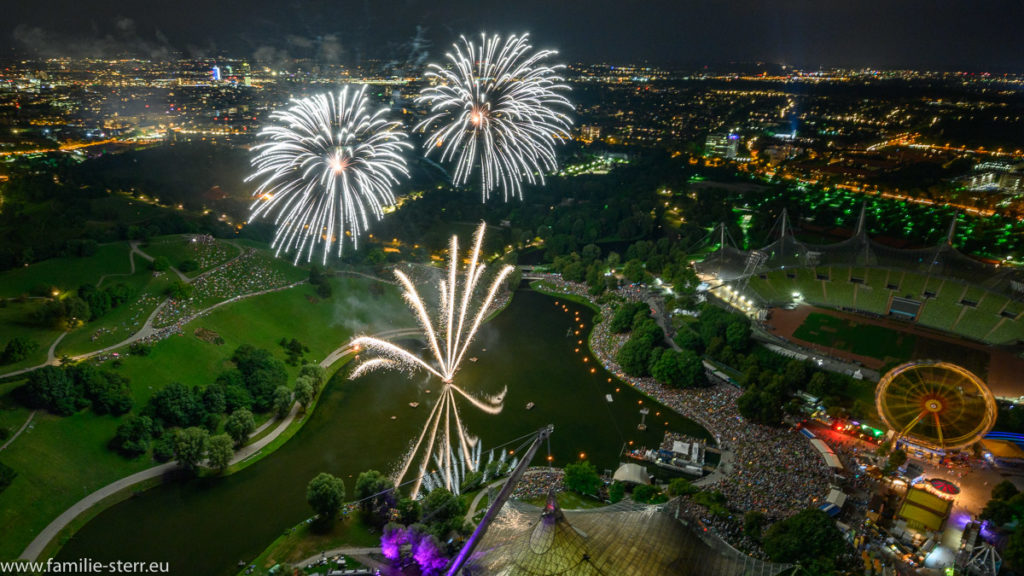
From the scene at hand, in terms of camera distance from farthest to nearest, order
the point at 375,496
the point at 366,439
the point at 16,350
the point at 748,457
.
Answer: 1. the point at 366,439
2. the point at 16,350
3. the point at 748,457
4. the point at 375,496

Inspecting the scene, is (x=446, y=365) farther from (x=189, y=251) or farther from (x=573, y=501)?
(x=189, y=251)

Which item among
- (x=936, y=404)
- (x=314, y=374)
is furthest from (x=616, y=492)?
(x=314, y=374)

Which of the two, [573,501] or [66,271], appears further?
[66,271]

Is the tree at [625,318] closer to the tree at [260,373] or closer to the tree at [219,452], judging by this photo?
the tree at [260,373]

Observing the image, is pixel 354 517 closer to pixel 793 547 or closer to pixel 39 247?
pixel 793 547

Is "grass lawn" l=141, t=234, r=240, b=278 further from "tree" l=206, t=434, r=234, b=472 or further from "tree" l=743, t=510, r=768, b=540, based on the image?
"tree" l=743, t=510, r=768, b=540

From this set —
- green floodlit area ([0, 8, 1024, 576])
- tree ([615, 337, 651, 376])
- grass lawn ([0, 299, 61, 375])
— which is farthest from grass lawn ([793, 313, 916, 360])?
grass lawn ([0, 299, 61, 375])
